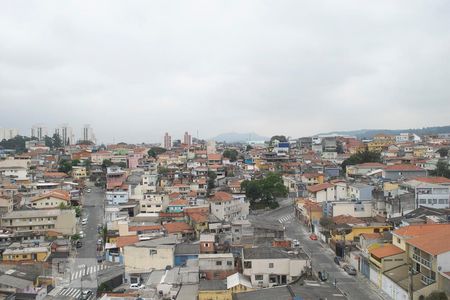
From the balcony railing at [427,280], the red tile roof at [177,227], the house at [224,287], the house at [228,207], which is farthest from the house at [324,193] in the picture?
the balcony railing at [427,280]

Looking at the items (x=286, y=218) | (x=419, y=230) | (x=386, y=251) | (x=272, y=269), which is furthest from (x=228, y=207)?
(x=419, y=230)

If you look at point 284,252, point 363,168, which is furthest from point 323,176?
point 284,252

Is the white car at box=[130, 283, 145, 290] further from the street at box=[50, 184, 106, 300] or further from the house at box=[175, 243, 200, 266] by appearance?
the house at box=[175, 243, 200, 266]

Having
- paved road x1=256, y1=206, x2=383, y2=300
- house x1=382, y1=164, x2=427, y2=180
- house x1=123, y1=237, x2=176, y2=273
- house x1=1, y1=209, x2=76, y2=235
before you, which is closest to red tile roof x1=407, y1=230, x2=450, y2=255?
paved road x1=256, y1=206, x2=383, y2=300

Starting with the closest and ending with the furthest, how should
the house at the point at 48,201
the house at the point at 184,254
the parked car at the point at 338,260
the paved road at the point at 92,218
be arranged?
the house at the point at 184,254, the parked car at the point at 338,260, the paved road at the point at 92,218, the house at the point at 48,201

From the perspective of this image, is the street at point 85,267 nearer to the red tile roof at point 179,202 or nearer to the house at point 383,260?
the red tile roof at point 179,202

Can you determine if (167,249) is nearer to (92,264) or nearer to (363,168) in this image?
(92,264)

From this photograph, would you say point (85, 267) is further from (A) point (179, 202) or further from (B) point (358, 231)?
(B) point (358, 231)
